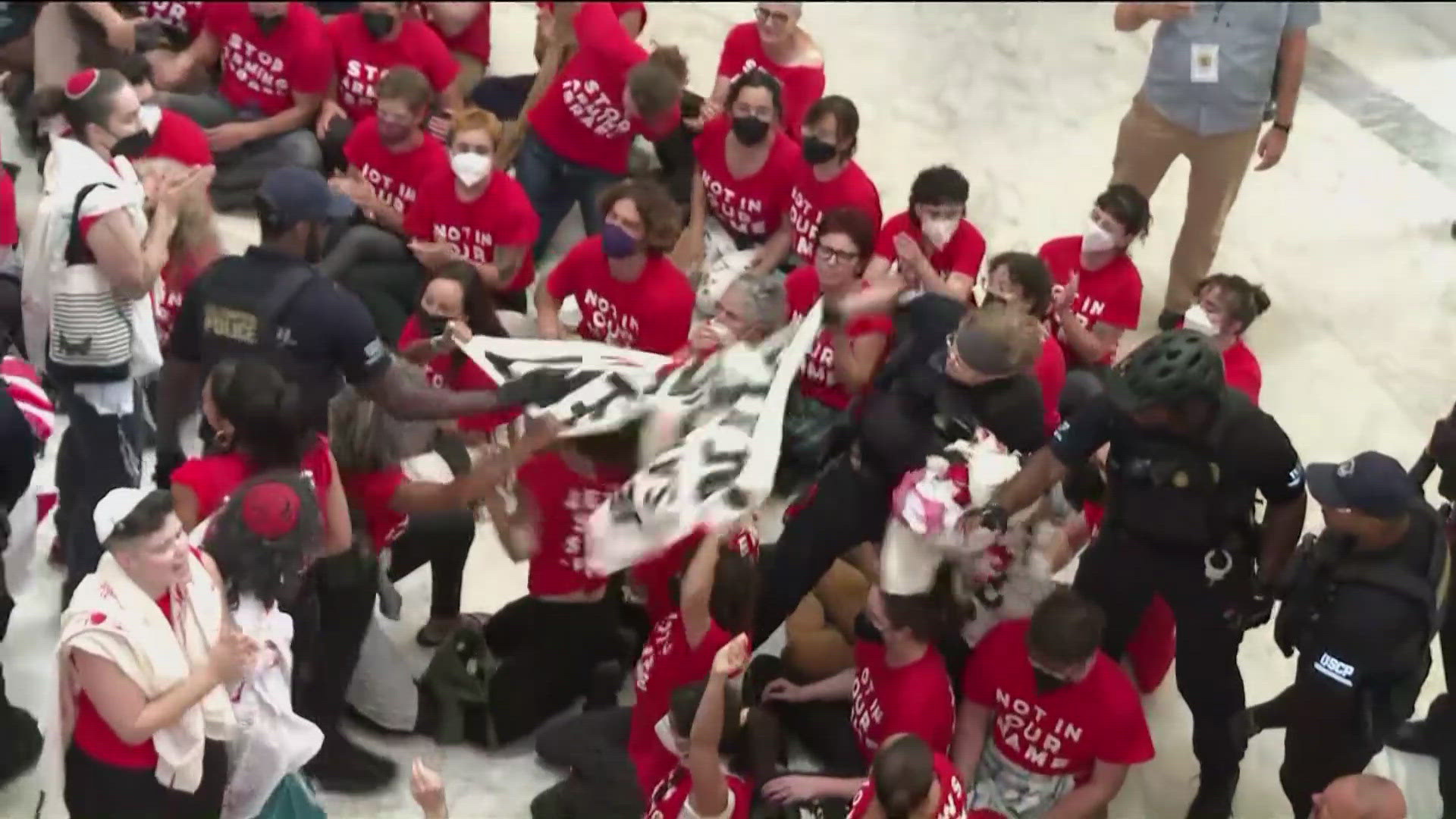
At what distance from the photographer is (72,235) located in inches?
126

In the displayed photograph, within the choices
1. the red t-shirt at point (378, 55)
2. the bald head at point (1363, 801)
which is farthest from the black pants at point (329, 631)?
the red t-shirt at point (378, 55)

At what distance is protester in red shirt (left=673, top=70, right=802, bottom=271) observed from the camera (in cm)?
439

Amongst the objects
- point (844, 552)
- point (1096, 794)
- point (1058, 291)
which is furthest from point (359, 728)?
point (1058, 291)

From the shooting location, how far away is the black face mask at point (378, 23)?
5051 millimetres

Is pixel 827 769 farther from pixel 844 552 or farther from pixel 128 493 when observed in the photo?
pixel 128 493

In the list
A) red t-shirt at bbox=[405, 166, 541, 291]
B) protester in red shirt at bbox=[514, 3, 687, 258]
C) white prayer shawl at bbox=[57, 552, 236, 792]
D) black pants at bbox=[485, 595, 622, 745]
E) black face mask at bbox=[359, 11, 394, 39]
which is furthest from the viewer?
black face mask at bbox=[359, 11, 394, 39]

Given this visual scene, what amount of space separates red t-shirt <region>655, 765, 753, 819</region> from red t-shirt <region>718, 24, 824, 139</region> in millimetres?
2663

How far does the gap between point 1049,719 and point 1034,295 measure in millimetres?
1089

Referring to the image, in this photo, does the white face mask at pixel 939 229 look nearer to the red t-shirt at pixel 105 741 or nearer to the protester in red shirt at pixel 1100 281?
the protester in red shirt at pixel 1100 281

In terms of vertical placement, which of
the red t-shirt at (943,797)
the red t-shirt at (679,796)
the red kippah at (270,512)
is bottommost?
the red t-shirt at (679,796)

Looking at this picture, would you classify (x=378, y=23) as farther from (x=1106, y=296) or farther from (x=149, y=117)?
(x=1106, y=296)

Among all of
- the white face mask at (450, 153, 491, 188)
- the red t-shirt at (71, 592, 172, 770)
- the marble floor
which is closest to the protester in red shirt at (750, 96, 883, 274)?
the white face mask at (450, 153, 491, 188)

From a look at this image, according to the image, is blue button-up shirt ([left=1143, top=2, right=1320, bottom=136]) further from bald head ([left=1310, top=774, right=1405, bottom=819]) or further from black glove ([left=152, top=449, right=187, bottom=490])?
black glove ([left=152, top=449, right=187, bottom=490])

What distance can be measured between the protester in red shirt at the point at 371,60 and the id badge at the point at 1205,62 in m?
2.48
